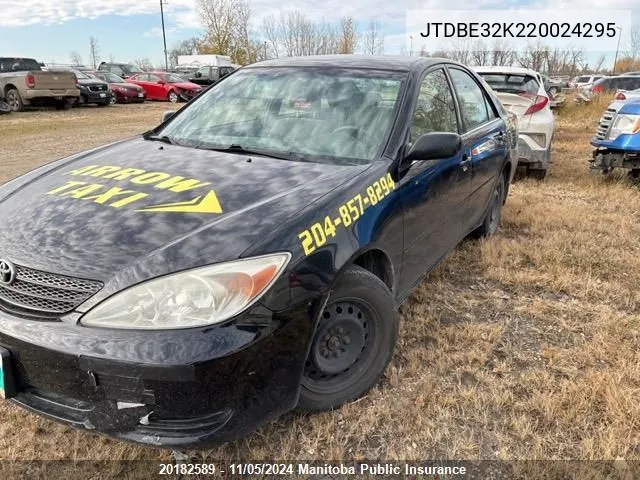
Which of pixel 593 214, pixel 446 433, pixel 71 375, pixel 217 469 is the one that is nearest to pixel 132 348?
pixel 71 375

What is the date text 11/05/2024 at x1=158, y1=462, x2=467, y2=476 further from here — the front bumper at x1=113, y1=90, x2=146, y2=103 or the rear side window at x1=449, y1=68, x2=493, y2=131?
the front bumper at x1=113, y1=90, x2=146, y2=103

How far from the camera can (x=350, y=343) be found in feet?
7.64

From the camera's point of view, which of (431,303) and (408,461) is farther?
(431,303)

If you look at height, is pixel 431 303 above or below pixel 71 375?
below

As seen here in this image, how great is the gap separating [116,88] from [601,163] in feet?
64.5

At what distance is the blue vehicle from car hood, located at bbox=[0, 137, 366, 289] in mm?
5237

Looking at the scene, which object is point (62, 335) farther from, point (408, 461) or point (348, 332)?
point (408, 461)

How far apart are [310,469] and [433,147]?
156 cm

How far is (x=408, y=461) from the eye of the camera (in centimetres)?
212

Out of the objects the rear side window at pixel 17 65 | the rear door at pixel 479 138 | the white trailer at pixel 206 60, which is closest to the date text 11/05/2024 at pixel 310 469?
the rear door at pixel 479 138

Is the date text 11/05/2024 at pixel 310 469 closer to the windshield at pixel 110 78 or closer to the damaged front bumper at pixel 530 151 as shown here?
the damaged front bumper at pixel 530 151

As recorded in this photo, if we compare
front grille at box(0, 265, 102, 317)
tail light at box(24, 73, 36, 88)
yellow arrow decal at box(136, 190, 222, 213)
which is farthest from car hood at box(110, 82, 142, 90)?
front grille at box(0, 265, 102, 317)

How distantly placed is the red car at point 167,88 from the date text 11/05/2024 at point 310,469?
2285cm

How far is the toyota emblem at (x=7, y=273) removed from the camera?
1.87m
